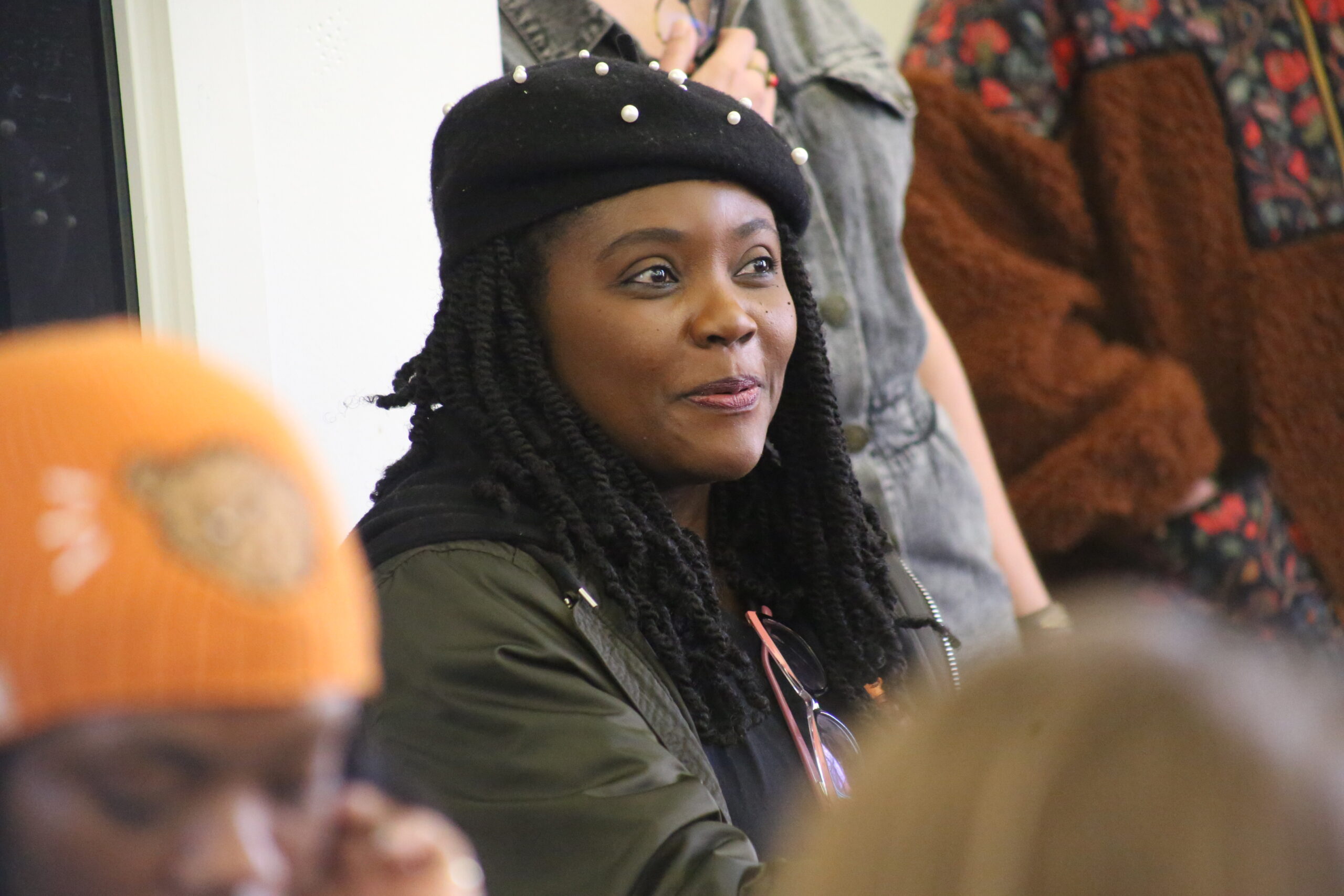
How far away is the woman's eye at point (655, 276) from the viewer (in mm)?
1243

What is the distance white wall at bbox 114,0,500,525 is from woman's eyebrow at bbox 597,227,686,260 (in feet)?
1.21

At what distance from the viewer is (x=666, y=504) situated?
4.23 ft

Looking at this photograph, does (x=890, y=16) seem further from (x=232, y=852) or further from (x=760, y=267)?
(x=232, y=852)

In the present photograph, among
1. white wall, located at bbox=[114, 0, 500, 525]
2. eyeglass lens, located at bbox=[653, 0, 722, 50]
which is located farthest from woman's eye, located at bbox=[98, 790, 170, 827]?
eyeglass lens, located at bbox=[653, 0, 722, 50]

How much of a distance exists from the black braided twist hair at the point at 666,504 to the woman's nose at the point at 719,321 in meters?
0.12

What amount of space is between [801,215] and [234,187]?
0.55m

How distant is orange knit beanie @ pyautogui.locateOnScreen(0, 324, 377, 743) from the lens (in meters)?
0.29

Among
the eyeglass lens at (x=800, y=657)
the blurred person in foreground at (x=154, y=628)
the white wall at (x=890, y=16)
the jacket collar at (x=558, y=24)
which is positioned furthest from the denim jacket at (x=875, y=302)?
the blurred person in foreground at (x=154, y=628)

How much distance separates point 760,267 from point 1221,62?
127cm

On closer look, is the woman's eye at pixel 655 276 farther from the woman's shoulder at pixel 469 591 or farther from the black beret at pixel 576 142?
the woman's shoulder at pixel 469 591

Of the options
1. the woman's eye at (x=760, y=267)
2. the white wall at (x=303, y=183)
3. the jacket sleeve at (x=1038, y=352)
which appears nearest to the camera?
the woman's eye at (x=760, y=267)

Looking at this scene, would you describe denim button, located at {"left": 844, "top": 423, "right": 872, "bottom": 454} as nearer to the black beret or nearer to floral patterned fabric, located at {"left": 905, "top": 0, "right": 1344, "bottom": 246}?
the black beret

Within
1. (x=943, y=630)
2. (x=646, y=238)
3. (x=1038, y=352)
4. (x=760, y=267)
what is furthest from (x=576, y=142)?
(x=1038, y=352)

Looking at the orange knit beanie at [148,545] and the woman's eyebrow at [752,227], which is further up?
the woman's eyebrow at [752,227]
